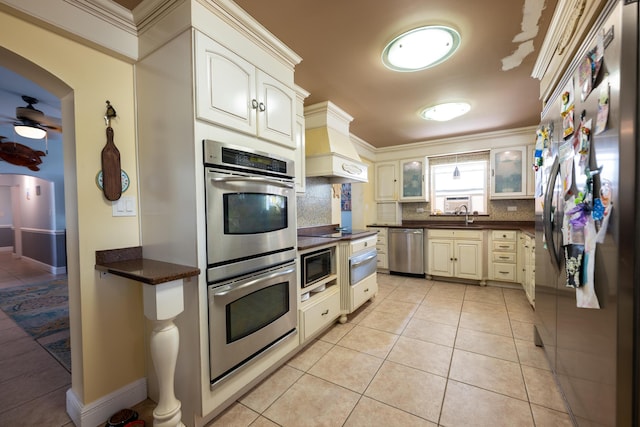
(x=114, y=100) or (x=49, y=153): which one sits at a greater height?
(x=49, y=153)

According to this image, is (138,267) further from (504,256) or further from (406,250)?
(504,256)

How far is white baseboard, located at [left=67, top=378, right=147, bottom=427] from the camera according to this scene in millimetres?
1439

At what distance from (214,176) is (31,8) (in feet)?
3.78

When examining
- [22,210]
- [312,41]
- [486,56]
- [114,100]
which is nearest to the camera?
[114,100]

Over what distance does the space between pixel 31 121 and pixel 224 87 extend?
3383 mm

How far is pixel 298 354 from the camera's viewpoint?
2188 millimetres

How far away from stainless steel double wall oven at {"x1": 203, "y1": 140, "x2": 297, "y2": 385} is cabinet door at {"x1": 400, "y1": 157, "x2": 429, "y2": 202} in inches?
135

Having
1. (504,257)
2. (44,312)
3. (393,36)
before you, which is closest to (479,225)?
(504,257)

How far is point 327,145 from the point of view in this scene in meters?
2.87

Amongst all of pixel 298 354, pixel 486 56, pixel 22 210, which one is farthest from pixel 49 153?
pixel 486 56

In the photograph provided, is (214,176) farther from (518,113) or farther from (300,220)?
(518,113)

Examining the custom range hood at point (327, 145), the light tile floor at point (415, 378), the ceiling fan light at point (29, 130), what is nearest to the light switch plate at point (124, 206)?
the light tile floor at point (415, 378)

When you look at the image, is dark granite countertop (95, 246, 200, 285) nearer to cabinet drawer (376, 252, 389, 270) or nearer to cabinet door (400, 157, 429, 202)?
cabinet drawer (376, 252, 389, 270)

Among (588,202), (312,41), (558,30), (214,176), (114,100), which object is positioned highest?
(312,41)
